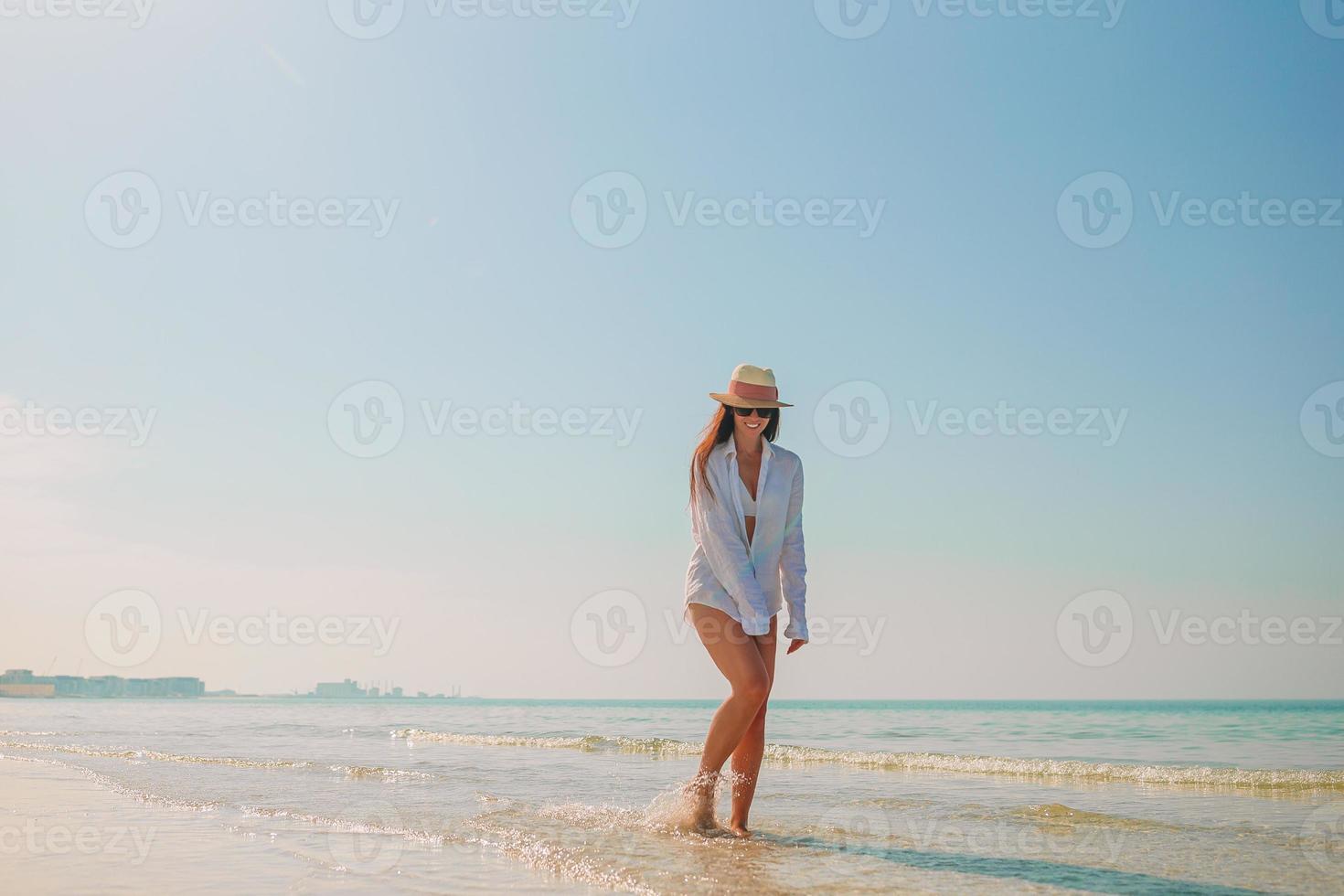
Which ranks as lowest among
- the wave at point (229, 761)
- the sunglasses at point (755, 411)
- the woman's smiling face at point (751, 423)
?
the wave at point (229, 761)

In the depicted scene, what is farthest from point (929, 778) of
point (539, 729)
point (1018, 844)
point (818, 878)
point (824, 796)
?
point (539, 729)

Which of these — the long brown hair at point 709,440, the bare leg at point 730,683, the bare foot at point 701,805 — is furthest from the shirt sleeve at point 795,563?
the bare foot at point 701,805

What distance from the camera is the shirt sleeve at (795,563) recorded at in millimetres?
4469

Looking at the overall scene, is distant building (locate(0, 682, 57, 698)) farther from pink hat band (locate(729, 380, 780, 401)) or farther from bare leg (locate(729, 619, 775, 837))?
pink hat band (locate(729, 380, 780, 401))

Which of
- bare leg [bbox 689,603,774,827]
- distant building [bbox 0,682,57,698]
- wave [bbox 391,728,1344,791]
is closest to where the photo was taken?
bare leg [bbox 689,603,774,827]

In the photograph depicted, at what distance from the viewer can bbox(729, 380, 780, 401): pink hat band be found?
173 inches

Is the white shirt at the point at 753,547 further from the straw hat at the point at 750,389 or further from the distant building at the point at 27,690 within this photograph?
the distant building at the point at 27,690

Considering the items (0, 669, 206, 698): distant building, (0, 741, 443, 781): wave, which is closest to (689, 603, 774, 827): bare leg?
(0, 741, 443, 781): wave

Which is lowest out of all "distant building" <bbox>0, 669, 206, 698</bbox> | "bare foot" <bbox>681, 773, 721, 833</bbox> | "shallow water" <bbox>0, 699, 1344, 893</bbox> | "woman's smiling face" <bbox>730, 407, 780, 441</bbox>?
"distant building" <bbox>0, 669, 206, 698</bbox>

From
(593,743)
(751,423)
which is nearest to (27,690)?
(593,743)

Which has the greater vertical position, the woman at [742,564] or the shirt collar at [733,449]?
the shirt collar at [733,449]

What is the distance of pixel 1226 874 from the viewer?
12.5 ft

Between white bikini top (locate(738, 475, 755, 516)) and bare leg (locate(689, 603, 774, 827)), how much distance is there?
471mm

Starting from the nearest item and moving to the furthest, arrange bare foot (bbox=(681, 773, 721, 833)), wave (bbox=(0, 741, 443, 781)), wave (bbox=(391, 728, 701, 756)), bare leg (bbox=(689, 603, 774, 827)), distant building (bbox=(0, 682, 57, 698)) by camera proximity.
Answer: bare leg (bbox=(689, 603, 774, 827)) → bare foot (bbox=(681, 773, 721, 833)) → wave (bbox=(0, 741, 443, 781)) → wave (bbox=(391, 728, 701, 756)) → distant building (bbox=(0, 682, 57, 698))
